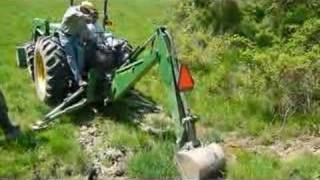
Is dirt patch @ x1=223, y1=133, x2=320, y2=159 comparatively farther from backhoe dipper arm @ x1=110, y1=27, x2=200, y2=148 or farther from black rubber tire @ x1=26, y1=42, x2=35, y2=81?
black rubber tire @ x1=26, y1=42, x2=35, y2=81

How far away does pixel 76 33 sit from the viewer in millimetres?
10992

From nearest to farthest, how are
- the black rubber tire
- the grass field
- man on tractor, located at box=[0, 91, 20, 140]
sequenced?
the grass field, man on tractor, located at box=[0, 91, 20, 140], the black rubber tire

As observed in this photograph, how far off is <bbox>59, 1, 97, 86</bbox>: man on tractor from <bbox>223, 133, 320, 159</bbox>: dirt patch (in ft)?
8.04

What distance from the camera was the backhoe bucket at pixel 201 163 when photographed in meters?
7.82

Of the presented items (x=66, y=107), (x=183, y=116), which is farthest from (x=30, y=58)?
(x=183, y=116)

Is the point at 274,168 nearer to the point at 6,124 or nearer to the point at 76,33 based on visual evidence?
the point at 6,124

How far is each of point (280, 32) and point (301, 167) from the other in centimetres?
436

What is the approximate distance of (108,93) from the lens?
1056cm

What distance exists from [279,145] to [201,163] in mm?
2095

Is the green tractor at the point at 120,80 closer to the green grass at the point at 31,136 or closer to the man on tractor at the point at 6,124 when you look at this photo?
the green grass at the point at 31,136

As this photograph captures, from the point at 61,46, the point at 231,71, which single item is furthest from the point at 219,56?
the point at 61,46

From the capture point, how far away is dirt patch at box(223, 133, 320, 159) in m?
9.34

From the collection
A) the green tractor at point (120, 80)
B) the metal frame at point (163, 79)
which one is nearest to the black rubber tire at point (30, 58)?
the green tractor at point (120, 80)

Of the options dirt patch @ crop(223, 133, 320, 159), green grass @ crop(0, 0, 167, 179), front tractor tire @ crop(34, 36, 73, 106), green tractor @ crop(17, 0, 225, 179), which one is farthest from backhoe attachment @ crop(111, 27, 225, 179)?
front tractor tire @ crop(34, 36, 73, 106)
